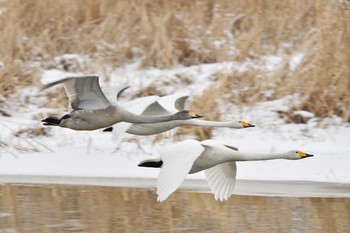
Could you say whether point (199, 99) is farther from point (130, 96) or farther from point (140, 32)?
point (140, 32)

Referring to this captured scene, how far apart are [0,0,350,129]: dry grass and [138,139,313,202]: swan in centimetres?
394

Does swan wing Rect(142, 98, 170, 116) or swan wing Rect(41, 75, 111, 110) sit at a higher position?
swan wing Rect(41, 75, 111, 110)

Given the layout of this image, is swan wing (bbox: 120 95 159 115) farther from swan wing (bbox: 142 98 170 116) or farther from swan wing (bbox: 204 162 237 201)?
swan wing (bbox: 204 162 237 201)

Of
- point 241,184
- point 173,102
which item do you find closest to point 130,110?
point 173,102

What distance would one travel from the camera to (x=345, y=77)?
12.9m

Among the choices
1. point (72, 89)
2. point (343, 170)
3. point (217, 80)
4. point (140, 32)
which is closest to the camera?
point (72, 89)

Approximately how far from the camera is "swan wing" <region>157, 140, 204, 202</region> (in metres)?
7.29

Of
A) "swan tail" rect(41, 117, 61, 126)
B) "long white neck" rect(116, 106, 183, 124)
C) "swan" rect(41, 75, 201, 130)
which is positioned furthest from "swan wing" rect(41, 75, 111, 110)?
"swan tail" rect(41, 117, 61, 126)

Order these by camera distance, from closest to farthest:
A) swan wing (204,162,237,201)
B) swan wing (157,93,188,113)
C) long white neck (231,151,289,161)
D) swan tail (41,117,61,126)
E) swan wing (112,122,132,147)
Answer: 1. long white neck (231,151,289,161)
2. swan wing (204,162,237,201)
3. swan tail (41,117,61,126)
4. swan wing (112,122,132,147)
5. swan wing (157,93,188,113)

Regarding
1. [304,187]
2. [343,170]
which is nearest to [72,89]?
[304,187]

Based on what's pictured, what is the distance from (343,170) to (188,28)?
3741 millimetres

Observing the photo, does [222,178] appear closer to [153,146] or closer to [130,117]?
[130,117]

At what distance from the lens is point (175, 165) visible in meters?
7.68

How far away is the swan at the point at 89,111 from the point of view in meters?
8.88
